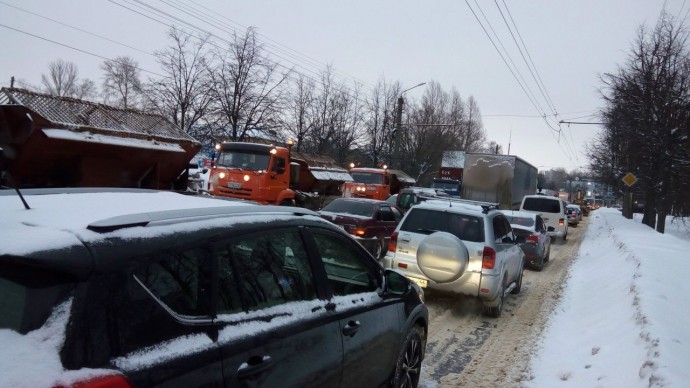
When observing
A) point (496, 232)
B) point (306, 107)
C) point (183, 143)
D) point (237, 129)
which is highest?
point (306, 107)

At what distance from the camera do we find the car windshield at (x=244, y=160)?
1504 cm

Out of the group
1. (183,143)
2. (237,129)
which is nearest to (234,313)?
(183,143)

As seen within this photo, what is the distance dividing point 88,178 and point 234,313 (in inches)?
365

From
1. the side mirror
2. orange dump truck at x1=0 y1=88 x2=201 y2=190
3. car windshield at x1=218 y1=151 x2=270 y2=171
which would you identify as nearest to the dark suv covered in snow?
the side mirror

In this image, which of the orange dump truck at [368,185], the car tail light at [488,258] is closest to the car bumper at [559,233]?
the orange dump truck at [368,185]

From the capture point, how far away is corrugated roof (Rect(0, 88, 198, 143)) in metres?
9.14

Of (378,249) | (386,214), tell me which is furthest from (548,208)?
(378,249)

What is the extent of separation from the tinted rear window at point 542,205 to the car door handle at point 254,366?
19.4 m

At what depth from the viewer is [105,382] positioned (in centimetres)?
161

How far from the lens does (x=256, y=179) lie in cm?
1480

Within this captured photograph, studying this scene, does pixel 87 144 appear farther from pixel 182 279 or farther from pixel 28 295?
pixel 28 295

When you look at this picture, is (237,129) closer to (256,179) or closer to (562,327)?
(256,179)

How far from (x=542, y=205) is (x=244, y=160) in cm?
1247

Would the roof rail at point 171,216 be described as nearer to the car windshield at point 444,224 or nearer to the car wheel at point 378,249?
the car windshield at point 444,224
